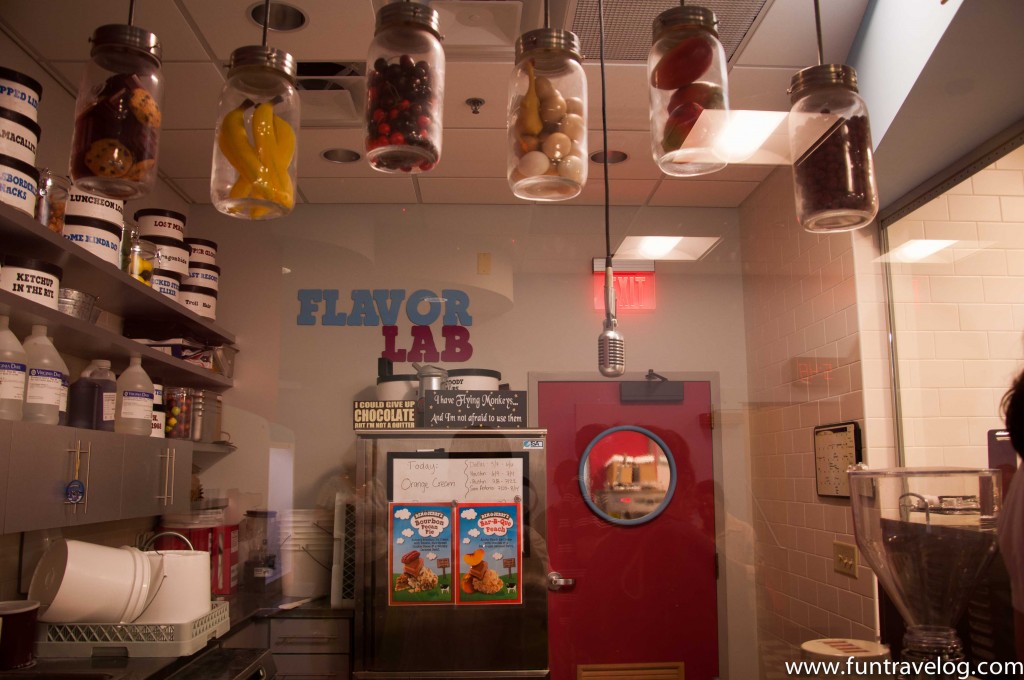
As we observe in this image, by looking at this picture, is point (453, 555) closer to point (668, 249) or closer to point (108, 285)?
point (668, 249)

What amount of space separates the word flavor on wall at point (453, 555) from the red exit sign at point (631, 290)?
79cm

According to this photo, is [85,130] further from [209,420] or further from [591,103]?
[209,420]

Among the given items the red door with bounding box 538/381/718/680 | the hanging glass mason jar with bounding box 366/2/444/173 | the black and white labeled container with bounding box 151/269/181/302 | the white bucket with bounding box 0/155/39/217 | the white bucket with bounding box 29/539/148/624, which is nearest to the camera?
the hanging glass mason jar with bounding box 366/2/444/173

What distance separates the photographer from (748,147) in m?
2.67

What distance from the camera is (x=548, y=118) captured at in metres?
1.14

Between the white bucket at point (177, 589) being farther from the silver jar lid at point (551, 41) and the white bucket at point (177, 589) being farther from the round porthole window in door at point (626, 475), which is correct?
the silver jar lid at point (551, 41)

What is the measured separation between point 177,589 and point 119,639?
0.67 feet

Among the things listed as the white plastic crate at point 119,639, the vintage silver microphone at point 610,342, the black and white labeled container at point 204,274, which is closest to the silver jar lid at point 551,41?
the vintage silver microphone at point 610,342

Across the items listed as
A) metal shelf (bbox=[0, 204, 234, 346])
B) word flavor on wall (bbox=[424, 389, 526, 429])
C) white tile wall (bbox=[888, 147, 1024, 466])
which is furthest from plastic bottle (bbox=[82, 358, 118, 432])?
white tile wall (bbox=[888, 147, 1024, 466])

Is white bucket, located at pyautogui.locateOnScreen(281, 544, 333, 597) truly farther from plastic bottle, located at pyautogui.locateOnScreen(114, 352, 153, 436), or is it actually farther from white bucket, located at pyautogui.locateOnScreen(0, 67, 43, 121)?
white bucket, located at pyautogui.locateOnScreen(0, 67, 43, 121)

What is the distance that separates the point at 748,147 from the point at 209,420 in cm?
233

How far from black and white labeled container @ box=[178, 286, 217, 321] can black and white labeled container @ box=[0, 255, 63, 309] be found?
2.62 feet

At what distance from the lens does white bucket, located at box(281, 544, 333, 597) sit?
275 centimetres

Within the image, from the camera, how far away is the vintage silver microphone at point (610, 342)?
219 cm
